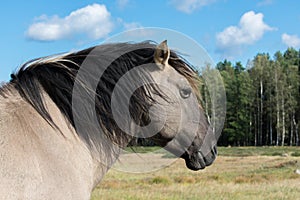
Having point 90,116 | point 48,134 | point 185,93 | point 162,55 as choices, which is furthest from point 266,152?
point 48,134

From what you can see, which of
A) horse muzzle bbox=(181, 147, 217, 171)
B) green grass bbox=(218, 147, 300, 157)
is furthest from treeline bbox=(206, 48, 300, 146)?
horse muzzle bbox=(181, 147, 217, 171)

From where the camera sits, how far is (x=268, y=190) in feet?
47.5

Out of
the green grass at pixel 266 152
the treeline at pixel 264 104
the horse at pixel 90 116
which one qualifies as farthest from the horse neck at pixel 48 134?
the treeline at pixel 264 104

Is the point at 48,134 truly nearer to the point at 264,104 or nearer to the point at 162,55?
Answer: the point at 162,55

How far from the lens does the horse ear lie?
3.87 meters

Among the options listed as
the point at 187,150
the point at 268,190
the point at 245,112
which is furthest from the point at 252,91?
the point at 187,150

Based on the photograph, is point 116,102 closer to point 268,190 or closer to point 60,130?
point 60,130

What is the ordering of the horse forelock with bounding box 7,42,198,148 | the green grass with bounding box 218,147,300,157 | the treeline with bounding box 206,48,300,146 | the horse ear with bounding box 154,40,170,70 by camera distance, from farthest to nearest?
1. the treeline with bounding box 206,48,300,146
2. the green grass with bounding box 218,147,300,157
3. the horse ear with bounding box 154,40,170,70
4. the horse forelock with bounding box 7,42,198,148

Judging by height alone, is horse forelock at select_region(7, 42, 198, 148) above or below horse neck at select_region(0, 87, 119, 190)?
above

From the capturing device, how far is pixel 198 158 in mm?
4383

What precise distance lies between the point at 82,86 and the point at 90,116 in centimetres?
26

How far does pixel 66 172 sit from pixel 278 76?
63.8 meters

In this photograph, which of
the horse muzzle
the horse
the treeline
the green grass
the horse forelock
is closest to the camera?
the horse

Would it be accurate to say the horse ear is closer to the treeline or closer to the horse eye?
the horse eye
